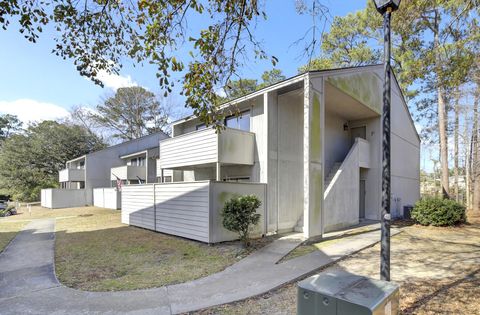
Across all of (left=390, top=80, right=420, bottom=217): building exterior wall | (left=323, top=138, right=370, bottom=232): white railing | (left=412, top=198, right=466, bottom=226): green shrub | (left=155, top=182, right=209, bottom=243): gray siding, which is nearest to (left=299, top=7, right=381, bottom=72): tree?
(left=390, top=80, right=420, bottom=217): building exterior wall

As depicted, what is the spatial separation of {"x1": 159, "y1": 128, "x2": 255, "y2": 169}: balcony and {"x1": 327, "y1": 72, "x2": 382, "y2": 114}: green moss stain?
13.2ft

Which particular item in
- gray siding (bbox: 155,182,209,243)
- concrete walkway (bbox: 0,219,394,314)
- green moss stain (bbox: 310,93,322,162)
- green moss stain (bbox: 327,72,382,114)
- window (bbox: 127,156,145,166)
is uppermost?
green moss stain (bbox: 327,72,382,114)

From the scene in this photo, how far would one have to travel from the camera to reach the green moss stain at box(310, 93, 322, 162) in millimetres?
9789

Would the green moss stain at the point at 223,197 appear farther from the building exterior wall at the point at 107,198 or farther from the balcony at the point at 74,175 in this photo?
the balcony at the point at 74,175

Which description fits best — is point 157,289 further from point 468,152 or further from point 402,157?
point 468,152

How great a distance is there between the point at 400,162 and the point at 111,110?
3189 centimetres

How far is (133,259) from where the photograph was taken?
316 inches

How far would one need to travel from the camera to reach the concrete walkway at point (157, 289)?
4.85 meters

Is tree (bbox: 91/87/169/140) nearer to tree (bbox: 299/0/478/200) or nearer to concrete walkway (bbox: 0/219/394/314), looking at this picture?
tree (bbox: 299/0/478/200)

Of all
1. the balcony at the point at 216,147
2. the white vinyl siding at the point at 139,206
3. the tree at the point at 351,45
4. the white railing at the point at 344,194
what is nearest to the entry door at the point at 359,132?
the white railing at the point at 344,194

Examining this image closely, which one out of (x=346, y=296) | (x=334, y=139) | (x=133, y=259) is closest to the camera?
(x=346, y=296)

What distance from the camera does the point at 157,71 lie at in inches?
175

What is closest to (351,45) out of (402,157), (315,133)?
(402,157)

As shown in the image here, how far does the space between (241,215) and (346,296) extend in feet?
20.8
